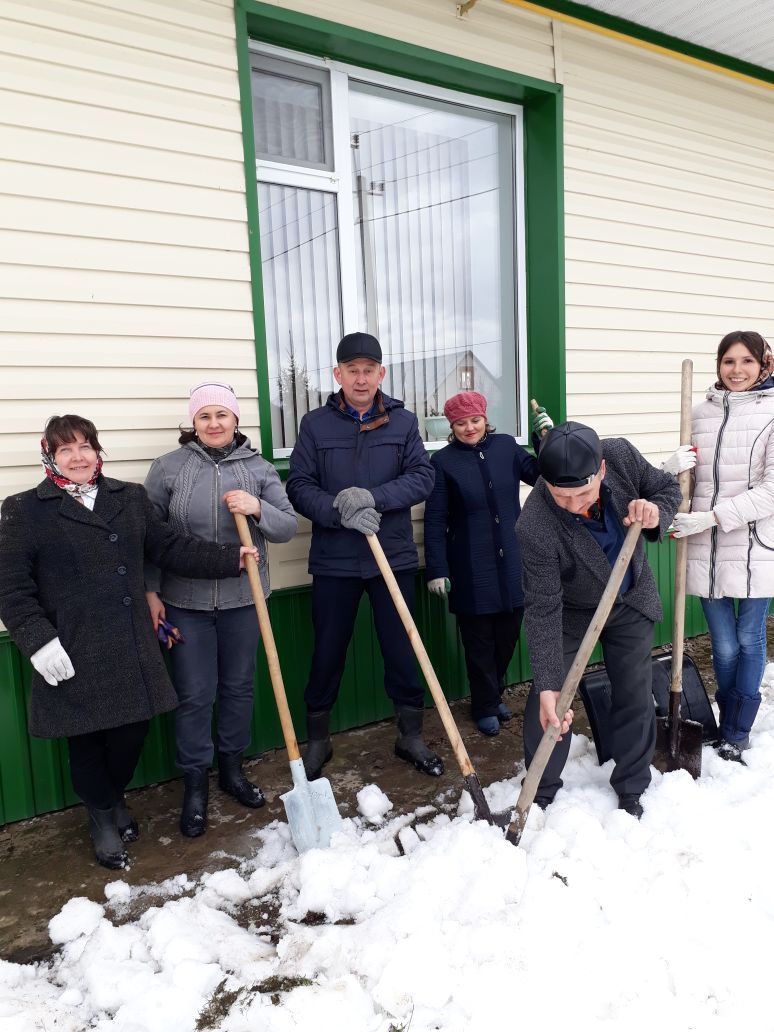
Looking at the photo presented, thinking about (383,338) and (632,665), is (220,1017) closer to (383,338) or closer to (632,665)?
(632,665)

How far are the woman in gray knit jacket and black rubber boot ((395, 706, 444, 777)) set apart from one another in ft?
2.72

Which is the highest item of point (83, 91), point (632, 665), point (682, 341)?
Answer: point (83, 91)

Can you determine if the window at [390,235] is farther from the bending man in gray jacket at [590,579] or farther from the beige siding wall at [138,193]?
the bending man in gray jacket at [590,579]

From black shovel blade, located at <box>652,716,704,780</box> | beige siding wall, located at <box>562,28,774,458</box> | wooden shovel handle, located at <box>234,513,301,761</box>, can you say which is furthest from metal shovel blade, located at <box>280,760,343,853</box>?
beige siding wall, located at <box>562,28,774,458</box>

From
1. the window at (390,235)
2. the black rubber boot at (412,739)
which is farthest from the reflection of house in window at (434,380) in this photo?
the black rubber boot at (412,739)

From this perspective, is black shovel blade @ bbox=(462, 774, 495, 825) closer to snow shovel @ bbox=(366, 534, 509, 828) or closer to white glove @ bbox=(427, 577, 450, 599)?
snow shovel @ bbox=(366, 534, 509, 828)

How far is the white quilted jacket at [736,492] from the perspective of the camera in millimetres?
3211

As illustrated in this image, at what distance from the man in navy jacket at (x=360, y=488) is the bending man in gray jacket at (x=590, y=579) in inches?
29.3

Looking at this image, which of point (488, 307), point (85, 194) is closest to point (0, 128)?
point (85, 194)

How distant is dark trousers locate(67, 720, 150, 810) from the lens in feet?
9.28

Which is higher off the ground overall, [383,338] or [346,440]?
[383,338]

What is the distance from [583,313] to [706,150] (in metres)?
1.58

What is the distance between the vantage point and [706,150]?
515 centimetres

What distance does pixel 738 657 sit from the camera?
3.45m
